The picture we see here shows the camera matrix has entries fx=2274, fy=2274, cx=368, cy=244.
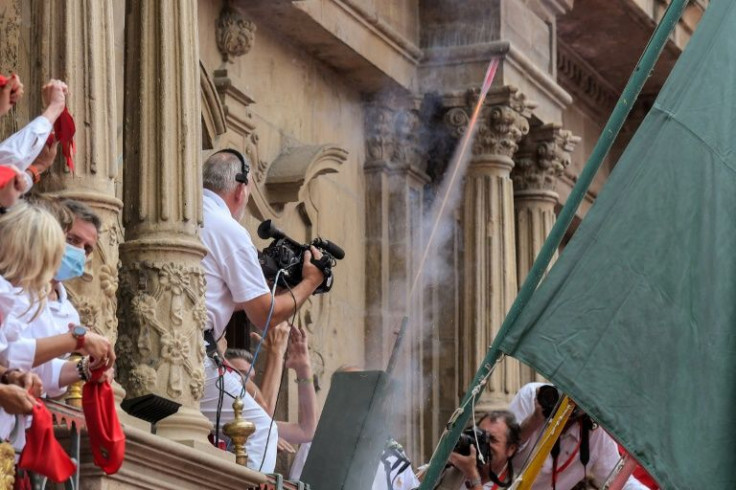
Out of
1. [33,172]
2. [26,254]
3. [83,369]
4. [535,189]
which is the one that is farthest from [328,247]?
[535,189]

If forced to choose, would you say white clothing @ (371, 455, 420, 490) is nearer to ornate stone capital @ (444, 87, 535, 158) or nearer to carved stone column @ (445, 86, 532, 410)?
carved stone column @ (445, 86, 532, 410)

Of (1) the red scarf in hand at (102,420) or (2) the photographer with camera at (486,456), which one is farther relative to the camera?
(2) the photographer with camera at (486,456)

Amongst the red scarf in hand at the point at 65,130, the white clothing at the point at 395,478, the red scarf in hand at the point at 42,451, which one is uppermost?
the red scarf in hand at the point at 65,130

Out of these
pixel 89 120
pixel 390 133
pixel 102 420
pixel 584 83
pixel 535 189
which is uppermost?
pixel 584 83

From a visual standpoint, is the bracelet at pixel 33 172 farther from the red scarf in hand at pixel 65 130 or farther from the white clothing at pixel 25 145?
the red scarf in hand at pixel 65 130

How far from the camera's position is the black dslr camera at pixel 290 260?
39.5ft

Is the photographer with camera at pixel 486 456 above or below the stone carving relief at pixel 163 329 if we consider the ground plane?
below

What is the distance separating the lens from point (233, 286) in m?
11.9

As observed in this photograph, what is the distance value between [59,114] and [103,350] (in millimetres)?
1675

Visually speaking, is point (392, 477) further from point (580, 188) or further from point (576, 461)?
point (580, 188)

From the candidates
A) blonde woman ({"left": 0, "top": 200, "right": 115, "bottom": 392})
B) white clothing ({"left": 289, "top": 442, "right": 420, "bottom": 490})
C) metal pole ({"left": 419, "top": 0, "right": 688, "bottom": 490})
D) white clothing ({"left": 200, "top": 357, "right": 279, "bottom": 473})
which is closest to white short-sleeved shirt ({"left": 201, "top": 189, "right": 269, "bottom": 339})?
white clothing ({"left": 200, "top": 357, "right": 279, "bottom": 473})

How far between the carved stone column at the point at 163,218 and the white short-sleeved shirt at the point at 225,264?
21cm

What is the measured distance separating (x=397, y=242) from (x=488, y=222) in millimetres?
796

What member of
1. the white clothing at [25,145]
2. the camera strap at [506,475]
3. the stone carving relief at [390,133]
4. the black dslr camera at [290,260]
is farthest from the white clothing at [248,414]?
the stone carving relief at [390,133]
